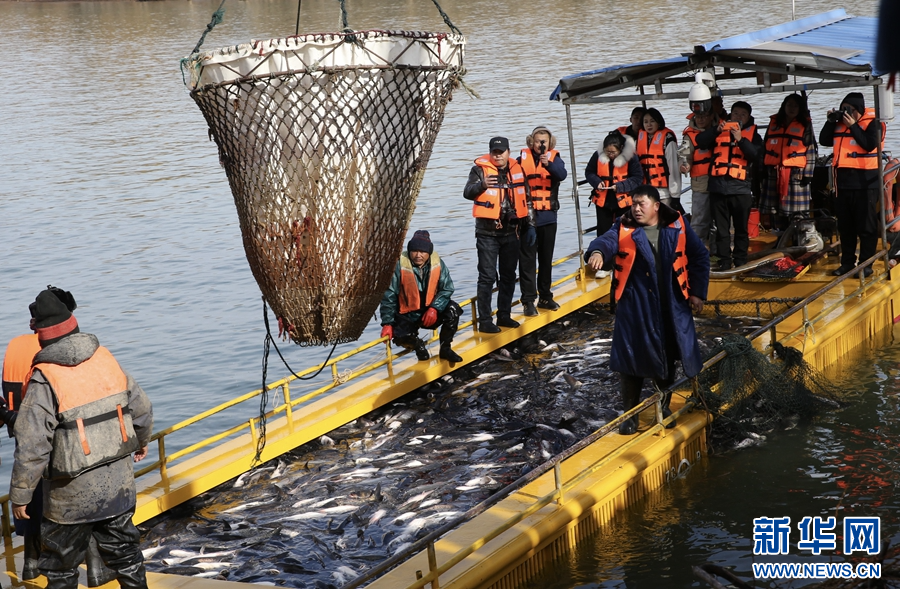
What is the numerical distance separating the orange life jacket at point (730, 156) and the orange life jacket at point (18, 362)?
716 cm

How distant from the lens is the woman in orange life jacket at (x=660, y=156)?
1080 cm

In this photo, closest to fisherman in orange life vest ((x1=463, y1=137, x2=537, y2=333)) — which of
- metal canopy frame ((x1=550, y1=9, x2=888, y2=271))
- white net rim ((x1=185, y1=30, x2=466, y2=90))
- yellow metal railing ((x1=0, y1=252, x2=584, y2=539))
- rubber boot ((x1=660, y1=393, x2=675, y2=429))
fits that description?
yellow metal railing ((x1=0, y1=252, x2=584, y2=539))

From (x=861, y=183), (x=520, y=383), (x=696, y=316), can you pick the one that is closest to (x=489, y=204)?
(x=520, y=383)

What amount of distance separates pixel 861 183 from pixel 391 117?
7.15m

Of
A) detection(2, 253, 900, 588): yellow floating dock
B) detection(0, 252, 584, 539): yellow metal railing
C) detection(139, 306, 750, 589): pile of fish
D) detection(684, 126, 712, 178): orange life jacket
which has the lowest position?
detection(139, 306, 750, 589): pile of fish

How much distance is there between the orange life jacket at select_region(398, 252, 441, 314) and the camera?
28.3 feet

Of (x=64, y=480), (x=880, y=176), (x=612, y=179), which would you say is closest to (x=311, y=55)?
(x=64, y=480)

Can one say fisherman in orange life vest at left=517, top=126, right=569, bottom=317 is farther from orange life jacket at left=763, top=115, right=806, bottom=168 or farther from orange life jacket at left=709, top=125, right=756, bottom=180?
orange life jacket at left=763, top=115, right=806, bottom=168

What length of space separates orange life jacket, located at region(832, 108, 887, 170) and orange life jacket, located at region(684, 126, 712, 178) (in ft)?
4.36

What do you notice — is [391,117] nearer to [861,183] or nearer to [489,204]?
[489,204]

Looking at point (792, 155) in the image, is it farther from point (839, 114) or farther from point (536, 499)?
point (536, 499)

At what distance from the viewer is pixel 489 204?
370 inches

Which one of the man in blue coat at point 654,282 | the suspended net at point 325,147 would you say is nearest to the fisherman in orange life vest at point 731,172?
the man in blue coat at point 654,282

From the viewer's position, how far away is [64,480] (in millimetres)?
5180
